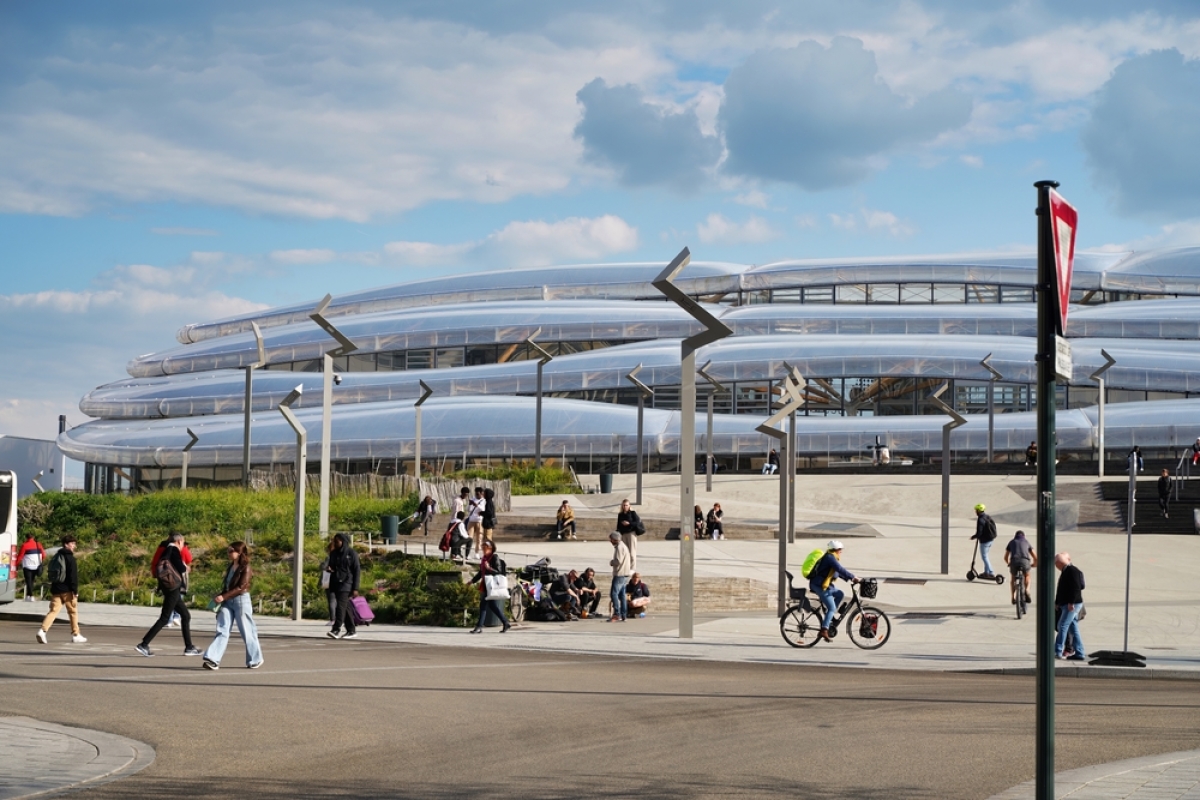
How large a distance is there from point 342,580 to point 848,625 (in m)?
7.62

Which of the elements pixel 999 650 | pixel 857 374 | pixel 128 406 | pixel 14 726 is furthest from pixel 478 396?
pixel 14 726

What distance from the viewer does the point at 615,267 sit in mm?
92312

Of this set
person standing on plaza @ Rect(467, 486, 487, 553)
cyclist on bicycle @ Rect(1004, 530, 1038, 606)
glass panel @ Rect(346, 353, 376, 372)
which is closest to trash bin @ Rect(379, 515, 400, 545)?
person standing on plaza @ Rect(467, 486, 487, 553)

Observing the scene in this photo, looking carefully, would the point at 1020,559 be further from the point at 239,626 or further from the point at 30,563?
the point at 30,563

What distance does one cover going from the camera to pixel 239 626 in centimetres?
1571

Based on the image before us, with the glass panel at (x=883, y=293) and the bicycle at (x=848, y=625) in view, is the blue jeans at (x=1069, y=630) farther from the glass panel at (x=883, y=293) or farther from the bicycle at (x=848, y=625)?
the glass panel at (x=883, y=293)

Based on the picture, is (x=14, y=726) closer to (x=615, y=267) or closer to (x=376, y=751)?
(x=376, y=751)

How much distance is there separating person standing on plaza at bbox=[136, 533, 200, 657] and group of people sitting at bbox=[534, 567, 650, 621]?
24.6 ft

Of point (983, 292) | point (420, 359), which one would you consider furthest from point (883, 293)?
point (420, 359)

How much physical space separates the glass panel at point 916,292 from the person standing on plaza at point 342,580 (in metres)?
68.5

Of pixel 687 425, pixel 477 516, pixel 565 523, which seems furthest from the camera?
pixel 565 523

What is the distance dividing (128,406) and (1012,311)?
56.4 meters

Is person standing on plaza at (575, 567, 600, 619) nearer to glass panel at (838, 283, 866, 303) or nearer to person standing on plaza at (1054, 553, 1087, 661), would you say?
person standing on plaza at (1054, 553, 1087, 661)

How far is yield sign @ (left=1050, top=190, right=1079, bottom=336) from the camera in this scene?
18.9ft
